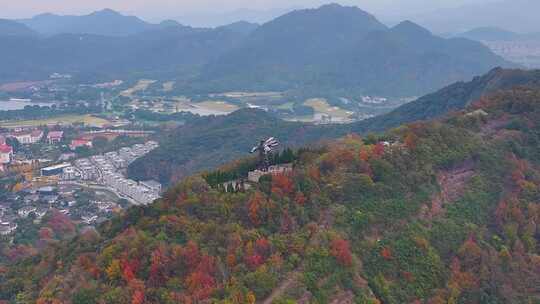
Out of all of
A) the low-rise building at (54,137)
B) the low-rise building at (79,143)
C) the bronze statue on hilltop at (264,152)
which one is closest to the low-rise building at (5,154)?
the low-rise building at (79,143)

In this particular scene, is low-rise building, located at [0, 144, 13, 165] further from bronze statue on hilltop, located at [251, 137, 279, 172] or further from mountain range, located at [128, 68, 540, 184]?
bronze statue on hilltop, located at [251, 137, 279, 172]

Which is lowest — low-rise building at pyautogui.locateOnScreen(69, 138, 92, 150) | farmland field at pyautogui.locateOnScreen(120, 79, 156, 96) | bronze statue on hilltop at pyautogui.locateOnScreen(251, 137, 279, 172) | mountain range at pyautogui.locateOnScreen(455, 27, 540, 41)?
low-rise building at pyautogui.locateOnScreen(69, 138, 92, 150)

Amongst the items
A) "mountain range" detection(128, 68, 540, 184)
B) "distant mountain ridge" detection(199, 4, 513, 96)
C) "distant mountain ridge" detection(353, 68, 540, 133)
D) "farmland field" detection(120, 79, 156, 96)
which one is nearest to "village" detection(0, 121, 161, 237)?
"mountain range" detection(128, 68, 540, 184)

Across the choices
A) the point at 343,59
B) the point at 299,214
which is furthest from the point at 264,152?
the point at 343,59

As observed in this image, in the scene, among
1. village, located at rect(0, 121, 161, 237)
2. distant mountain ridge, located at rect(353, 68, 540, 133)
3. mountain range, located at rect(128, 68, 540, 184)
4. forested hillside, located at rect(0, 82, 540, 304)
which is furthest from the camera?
mountain range, located at rect(128, 68, 540, 184)

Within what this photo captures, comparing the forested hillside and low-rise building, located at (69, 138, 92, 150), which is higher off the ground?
the forested hillside

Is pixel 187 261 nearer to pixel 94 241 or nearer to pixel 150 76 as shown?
pixel 94 241
